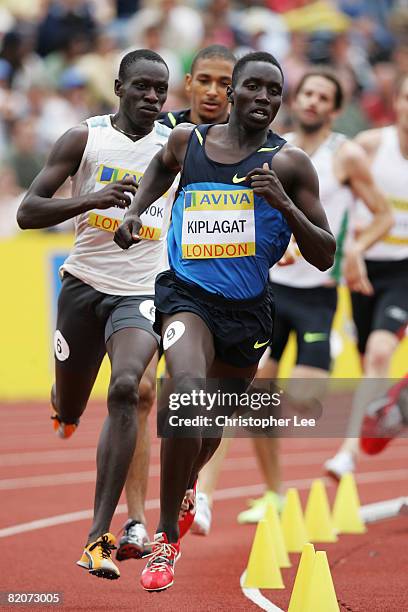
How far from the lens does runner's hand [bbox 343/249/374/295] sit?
8.66m

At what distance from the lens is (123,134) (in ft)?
21.6

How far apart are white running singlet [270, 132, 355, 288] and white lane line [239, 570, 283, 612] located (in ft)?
8.99

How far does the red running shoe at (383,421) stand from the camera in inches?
339

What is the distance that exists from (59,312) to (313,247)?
1658 mm

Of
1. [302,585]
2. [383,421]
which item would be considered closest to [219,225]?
[302,585]

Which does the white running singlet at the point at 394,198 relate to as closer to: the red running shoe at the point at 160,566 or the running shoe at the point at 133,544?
the running shoe at the point at 133,544

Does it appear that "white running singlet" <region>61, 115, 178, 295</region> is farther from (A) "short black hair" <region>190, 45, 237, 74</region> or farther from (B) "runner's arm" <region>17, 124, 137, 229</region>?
(A) "short black hair" <region>190, 45, 237, 74</region>

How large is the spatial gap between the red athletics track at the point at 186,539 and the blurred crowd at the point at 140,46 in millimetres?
4518

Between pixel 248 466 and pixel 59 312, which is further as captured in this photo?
pixel 248 466

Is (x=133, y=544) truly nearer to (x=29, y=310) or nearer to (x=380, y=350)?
(x=380, y=350)

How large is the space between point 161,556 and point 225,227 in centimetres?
144

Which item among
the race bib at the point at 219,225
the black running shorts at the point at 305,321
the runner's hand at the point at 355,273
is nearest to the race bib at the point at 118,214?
the race bib at the point at 219,225

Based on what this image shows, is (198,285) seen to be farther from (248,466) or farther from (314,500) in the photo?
(248,466)

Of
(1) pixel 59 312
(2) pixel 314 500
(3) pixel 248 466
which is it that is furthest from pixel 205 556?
(3) pixel 248 466
